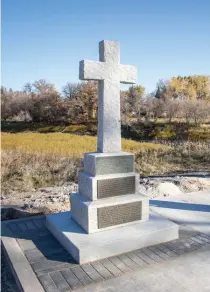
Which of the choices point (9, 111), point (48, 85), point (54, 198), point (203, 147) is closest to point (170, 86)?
point (48, 85)

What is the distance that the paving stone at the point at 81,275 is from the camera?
328 centimetres

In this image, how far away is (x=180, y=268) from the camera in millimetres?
3537

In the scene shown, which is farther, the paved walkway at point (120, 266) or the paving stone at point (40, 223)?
the paving stone at point (40, 223)

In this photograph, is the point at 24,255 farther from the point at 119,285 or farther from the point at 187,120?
the point at 187,120

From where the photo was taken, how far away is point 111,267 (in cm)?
357

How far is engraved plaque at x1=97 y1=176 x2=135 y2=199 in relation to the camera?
4234mm

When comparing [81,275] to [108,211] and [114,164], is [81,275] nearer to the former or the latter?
[108,211]

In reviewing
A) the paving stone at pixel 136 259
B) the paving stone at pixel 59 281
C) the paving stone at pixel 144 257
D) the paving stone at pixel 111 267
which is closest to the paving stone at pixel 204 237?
the paving stone at pixel 144 257

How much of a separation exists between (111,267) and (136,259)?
0.39m

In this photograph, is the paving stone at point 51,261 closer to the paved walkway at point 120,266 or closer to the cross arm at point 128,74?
the paved walkway at point 120,266

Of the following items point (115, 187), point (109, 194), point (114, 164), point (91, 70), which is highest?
point (91, 70)

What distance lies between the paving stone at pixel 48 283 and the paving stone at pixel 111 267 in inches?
28.6

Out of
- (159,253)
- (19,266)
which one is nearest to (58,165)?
(19,266)

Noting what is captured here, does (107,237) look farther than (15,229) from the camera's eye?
No
